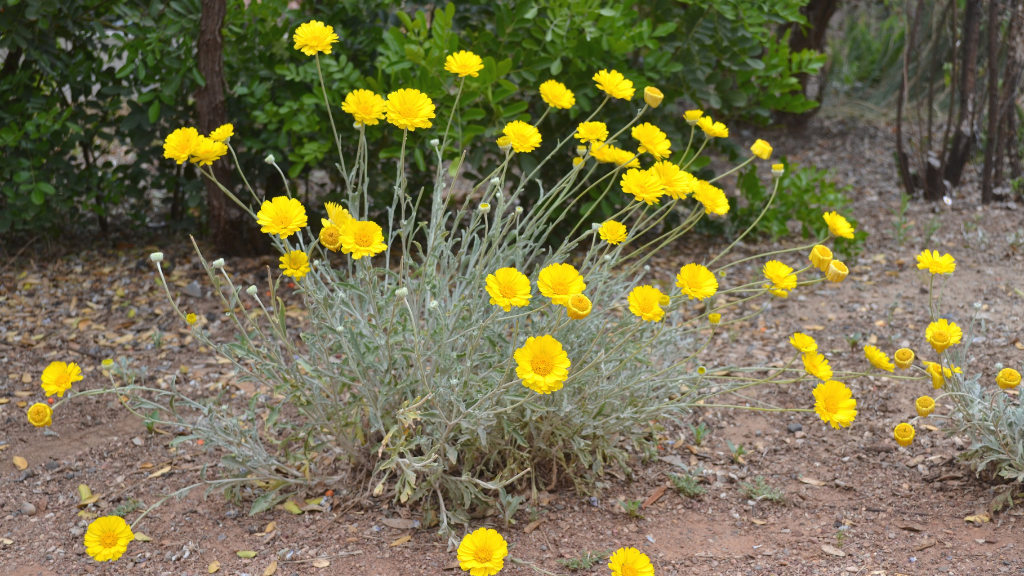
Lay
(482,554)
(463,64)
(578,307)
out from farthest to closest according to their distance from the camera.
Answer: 1. (463,64)
2. (482,554)
3. (578,307)

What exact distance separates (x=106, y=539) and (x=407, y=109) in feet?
3.72

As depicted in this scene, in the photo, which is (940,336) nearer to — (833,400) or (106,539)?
(833,400)

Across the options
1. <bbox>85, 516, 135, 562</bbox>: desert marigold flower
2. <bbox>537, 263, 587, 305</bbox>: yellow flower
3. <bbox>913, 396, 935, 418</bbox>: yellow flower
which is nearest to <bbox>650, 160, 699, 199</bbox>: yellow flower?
<bbox>537, 263, 587, 305</bbox>: yellow flower

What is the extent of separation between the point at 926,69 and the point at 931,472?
4.71 metres

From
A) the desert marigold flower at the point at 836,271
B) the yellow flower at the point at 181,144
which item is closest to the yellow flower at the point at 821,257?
the desert marigold flower at the point at 836,271

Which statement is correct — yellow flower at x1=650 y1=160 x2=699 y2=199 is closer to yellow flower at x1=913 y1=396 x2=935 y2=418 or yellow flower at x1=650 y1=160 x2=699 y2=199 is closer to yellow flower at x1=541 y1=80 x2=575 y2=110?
yellow flower at x1=541 y1=80 x2=575 y2=110

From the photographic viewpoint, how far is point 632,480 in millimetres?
2484

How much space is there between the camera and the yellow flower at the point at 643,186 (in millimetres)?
1946

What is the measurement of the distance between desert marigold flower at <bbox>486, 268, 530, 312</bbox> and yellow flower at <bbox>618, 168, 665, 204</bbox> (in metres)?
0.40

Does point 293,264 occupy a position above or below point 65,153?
above

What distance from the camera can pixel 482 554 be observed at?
5.74ft

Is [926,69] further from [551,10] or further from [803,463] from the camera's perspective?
[803,463]

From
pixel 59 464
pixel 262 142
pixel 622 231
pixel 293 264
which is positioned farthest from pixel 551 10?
pixel 59 464

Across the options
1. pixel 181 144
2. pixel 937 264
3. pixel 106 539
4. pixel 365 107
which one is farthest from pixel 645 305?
pixel 106 539
